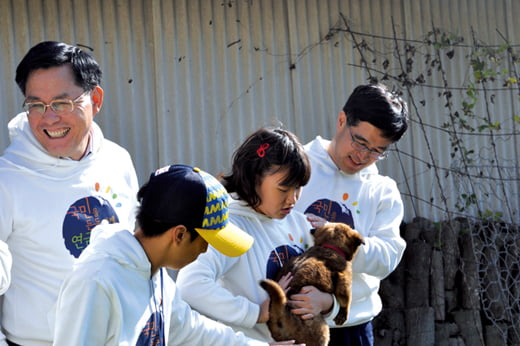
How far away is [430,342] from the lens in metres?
6.46

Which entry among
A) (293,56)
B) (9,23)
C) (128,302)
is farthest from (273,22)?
(128,302)

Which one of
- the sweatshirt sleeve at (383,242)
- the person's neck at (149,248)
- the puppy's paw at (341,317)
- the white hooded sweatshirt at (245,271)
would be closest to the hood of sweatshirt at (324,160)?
the sweatshirt sleeve at (383,242)

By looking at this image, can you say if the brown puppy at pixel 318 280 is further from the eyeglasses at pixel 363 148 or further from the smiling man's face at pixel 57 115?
the smiling man's face at pixel 57 115

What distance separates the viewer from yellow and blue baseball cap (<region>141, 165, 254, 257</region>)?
2822 mm

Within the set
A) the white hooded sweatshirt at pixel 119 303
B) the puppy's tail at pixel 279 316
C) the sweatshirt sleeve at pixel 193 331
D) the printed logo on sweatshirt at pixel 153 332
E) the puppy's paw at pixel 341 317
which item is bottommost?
the puppy's paw at pixel 341 317

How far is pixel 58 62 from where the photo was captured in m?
3.64

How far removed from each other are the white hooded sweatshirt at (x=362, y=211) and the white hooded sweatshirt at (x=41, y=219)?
1.15 m

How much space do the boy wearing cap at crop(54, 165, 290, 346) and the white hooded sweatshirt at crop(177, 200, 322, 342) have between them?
1.59 ft

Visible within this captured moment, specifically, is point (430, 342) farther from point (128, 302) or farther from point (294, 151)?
point (128, 302)

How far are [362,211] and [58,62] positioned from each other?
6.19 feet

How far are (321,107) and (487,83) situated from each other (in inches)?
67.1

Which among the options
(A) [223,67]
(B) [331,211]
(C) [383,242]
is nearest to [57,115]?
(B) [331,211]

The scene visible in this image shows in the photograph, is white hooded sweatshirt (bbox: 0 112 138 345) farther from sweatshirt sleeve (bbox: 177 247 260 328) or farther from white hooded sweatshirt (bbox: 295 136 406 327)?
white hooded sweatshirt (bbox: 295 136 406 327)

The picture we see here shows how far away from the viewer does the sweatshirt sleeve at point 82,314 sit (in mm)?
2652
